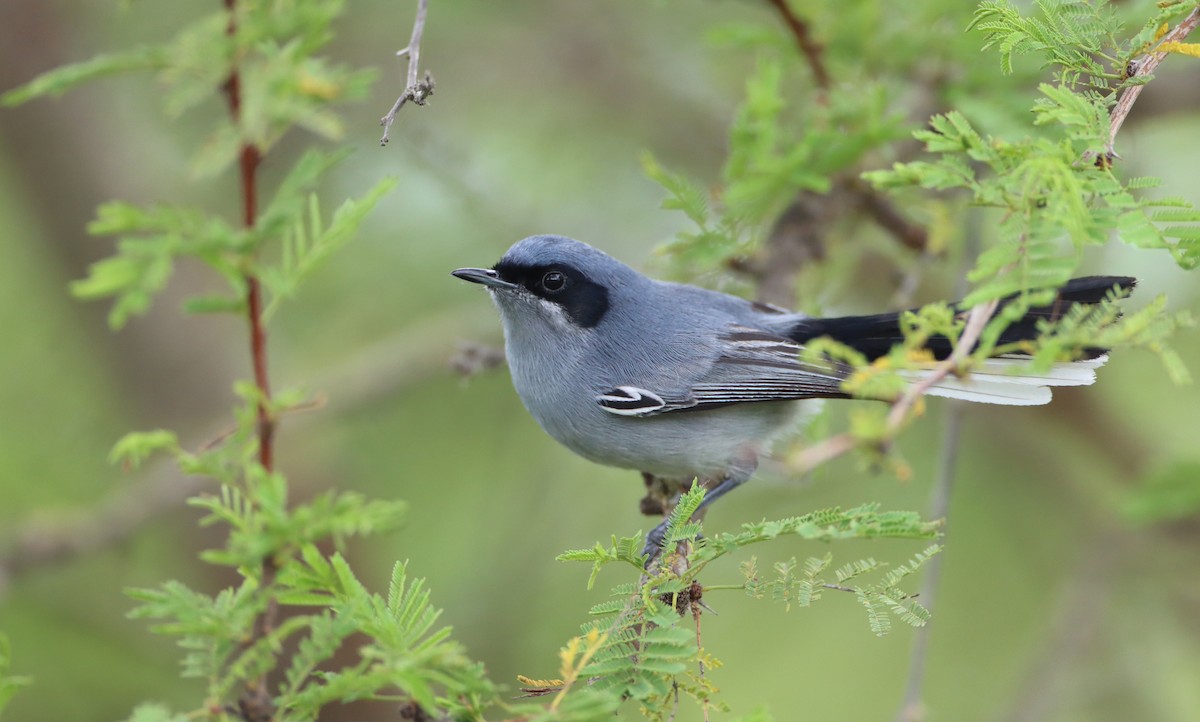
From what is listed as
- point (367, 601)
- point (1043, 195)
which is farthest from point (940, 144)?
point (367, 601)

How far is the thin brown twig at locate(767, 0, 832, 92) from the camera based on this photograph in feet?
11.4

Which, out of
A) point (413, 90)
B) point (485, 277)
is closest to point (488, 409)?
point (485, 277)

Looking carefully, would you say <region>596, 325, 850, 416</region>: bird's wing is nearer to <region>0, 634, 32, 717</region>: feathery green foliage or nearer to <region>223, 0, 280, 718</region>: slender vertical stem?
<region>223, 0, 280, 718</region>: slender vertical stem

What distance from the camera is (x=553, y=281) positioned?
145 inches

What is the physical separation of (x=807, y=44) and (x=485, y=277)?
4.42 ft

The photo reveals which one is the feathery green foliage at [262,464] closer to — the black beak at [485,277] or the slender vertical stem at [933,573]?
the black beak at [485,277]

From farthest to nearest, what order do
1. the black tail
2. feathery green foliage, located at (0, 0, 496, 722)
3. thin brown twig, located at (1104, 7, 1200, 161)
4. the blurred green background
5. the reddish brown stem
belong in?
the blurred green background → the black tail → the reddish brown stem → thin brown twig, located at (1104, 7, 1200, 161) → feathery green foliage, located at (0, 0, 496, 722)

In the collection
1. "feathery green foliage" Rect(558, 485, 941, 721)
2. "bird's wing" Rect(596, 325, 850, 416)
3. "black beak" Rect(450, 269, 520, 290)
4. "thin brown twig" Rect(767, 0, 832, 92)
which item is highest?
"thin brown twig" Rect(767, 0, 832, 92)

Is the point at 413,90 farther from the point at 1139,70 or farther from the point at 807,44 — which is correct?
the point at 807,44

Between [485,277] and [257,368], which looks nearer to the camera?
[257,368]

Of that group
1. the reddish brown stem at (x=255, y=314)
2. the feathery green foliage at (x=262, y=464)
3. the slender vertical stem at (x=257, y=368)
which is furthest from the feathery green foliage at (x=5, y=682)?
the reddish brown stem at (x=255, y=314)

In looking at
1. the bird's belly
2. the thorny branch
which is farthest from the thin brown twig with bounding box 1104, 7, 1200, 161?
the bird's belly

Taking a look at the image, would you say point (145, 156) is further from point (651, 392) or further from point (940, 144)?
point (940, 144)

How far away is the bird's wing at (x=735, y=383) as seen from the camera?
345 cm
